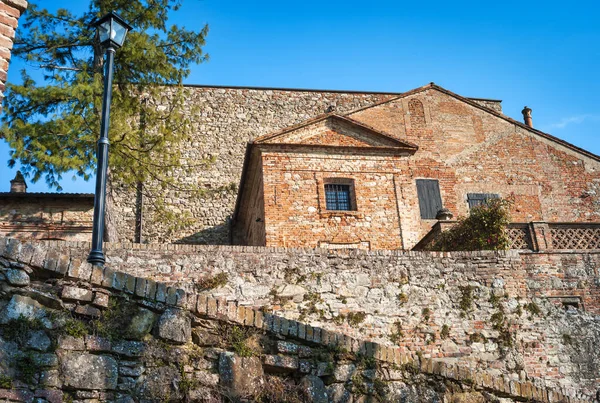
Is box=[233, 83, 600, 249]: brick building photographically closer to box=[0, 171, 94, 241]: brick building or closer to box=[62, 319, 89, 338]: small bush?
box=[0, 171, 94, 241]: brick building

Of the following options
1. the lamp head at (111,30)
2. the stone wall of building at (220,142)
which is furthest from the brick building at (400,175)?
the lamp head at (111,30)

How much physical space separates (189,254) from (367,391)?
708 centimetres

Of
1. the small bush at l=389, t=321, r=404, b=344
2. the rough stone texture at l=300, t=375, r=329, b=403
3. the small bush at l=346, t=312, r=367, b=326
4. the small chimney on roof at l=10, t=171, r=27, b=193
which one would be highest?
the small chimney on roof at l=10, t=171, r=27, b=193

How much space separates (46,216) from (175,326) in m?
16.0

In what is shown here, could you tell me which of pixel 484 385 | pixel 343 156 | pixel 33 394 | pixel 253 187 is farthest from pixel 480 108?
pixel 33 394

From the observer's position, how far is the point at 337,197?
17.8 meters

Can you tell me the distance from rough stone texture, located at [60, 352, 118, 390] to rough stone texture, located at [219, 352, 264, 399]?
90 cm

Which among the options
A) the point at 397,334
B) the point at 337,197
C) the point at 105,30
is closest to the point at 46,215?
the point at 337,197

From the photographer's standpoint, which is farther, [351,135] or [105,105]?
[351,135]

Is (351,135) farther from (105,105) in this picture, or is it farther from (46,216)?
(105,105)

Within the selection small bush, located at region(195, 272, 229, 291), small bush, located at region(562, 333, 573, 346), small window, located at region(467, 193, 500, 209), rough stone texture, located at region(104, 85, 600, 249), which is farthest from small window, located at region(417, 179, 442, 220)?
small bush, located at region(195, 272, 229, 291)

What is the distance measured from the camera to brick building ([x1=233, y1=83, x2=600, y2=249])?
17.3m

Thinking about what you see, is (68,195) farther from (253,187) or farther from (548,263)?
(548,263)

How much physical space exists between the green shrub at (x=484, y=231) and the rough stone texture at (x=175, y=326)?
10224 mm
